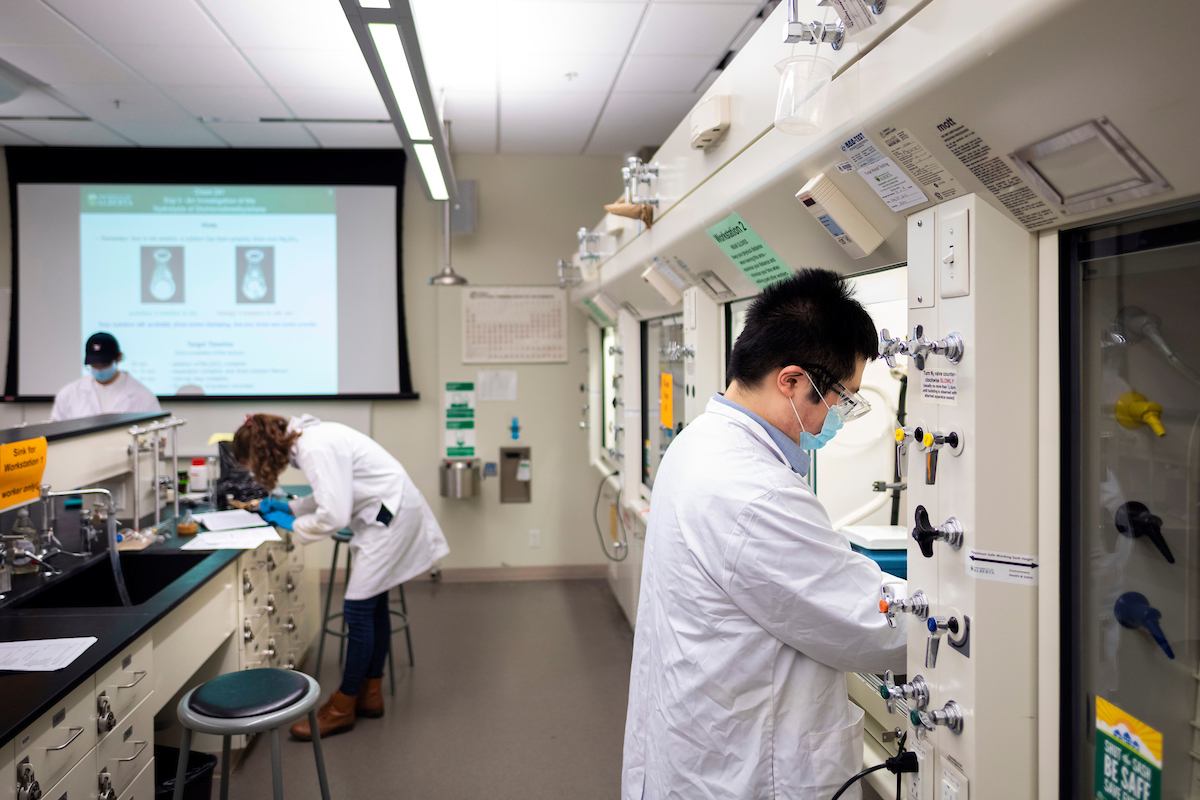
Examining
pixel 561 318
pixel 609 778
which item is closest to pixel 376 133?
pixel 561 318

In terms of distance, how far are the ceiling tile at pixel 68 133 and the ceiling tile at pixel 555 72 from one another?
7.60 ft

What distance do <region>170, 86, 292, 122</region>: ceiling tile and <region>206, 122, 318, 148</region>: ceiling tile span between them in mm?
124

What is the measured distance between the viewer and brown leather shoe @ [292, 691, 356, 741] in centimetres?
298

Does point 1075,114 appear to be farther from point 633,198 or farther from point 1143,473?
point 633,198

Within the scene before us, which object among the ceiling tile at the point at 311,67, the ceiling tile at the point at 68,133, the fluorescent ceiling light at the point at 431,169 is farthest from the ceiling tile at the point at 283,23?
the ceiling tile at the point at 68,133

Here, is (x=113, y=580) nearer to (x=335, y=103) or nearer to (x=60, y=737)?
(x=60, y=737)

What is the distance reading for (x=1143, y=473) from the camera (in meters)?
1.04

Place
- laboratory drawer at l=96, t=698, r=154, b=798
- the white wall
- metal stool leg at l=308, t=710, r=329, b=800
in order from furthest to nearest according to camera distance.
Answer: the white wall < metal stool leg at l=308, t=710, r=329, b=800 < laboratory drawer at l=96, t=698, r=154, b=798

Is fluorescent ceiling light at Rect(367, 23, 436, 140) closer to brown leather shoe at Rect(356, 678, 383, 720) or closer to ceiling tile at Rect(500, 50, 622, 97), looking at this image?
ceiling tile at Rect(500, 50, 622, 97)

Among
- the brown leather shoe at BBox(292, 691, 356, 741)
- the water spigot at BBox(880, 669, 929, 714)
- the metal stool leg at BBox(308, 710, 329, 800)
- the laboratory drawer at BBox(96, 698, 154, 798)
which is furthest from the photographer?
the brown leather shoe at BBox(292, 691, 356, 741)

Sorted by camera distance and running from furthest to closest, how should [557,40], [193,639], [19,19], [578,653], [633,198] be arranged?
[578,653]
[557,40]
[19,19]
[633,198]
[193,639]

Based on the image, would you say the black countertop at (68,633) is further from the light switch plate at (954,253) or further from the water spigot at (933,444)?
the light switch plate at (954,253)

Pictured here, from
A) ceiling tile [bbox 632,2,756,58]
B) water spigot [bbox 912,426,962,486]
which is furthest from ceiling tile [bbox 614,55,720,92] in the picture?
water spigot [bbox 912,426,962,486]

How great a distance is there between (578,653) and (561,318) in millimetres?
2110
